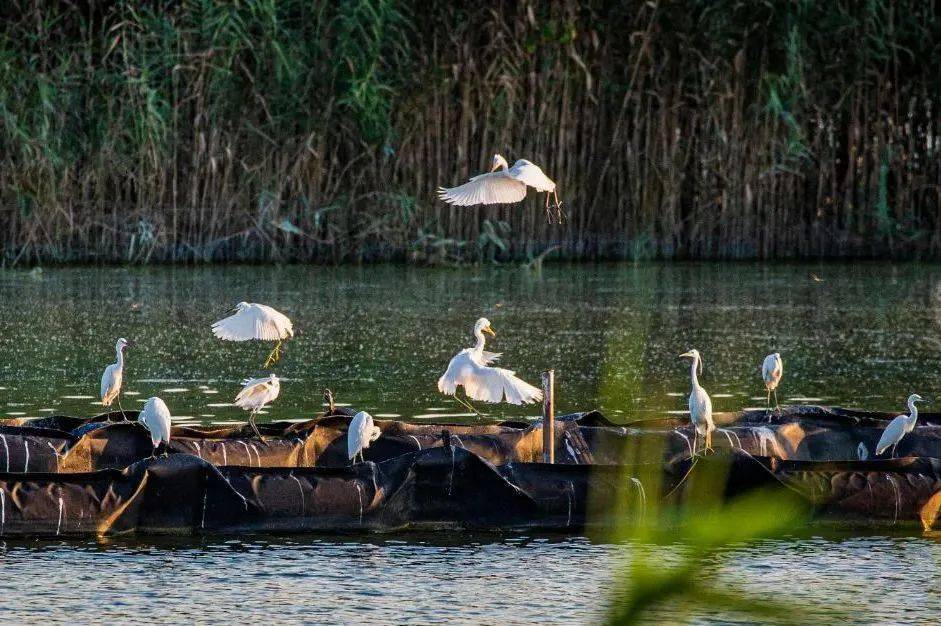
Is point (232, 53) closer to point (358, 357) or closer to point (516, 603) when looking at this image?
point (358, 357)

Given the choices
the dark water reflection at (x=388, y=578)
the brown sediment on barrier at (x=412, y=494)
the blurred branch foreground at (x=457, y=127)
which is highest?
the blurred branch foreground at (x=457, y=127)

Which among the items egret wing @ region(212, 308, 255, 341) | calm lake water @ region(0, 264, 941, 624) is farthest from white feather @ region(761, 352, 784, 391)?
egret wing @ region(212, 308, 255, 341)

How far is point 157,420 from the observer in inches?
261

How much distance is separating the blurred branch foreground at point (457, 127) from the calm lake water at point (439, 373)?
0.49m

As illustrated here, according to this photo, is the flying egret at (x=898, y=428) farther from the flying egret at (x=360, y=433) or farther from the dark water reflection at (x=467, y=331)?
the flying egret at (x=360, y=433)

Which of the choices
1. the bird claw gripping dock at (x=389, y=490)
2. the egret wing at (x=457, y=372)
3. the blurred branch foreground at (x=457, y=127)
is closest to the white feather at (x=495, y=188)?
the egret wing at (x=457, y=372)

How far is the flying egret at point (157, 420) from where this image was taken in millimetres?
6590

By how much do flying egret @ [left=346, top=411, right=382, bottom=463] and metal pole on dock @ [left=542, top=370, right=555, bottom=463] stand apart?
73 centimetres

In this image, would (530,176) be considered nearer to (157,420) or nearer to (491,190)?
(491,190)

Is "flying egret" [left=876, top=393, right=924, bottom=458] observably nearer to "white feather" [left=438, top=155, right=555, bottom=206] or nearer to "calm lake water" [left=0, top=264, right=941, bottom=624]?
"calm lake water" [left=0, top=264, right=941, bottom=624]

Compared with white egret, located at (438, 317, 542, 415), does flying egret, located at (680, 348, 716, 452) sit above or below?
below

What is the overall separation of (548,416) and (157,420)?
65.0 inches

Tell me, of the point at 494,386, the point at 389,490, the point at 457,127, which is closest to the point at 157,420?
the point at 389,490

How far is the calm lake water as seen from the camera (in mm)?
5285
